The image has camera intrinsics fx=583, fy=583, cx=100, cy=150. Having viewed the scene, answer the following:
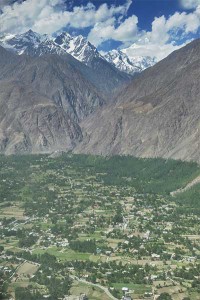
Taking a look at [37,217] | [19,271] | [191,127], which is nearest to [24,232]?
[37,217]

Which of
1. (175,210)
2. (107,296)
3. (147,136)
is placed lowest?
(107,296)

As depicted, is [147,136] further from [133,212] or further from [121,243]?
[121,243]

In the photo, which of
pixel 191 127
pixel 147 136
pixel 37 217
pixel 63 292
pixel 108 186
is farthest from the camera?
pixel 147 136

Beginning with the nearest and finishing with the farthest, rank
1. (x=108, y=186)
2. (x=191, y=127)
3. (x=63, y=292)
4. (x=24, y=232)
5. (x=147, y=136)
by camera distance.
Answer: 1. (x=63, y=292)
2. (x=24, y=232)
3. (x=108, y=186)
4. (x=191, y=127)
5. (x=147, y=136)

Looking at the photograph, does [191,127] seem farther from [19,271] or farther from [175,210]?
[19,271]

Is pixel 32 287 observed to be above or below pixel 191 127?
below

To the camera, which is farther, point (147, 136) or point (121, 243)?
point (147, 136)
